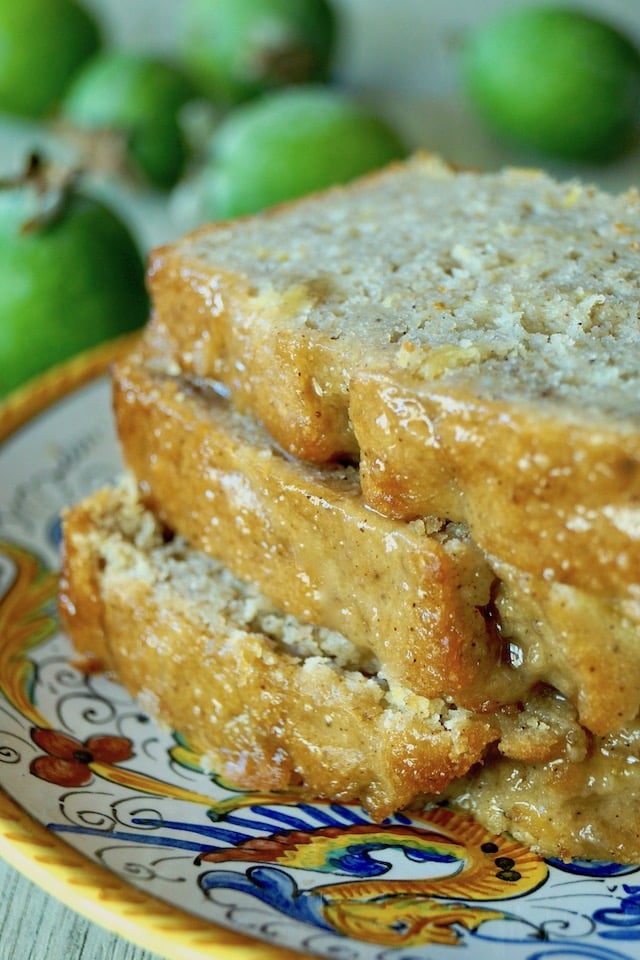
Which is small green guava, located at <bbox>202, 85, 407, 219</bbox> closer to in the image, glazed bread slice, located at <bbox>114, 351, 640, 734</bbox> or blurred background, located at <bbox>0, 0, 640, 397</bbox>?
blurred background, located at <bbox>0, 0, 640, 397</bbox>

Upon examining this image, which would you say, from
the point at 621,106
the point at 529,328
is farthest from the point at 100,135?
the point at 529,328

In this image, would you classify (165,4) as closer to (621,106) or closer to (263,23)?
(263,23)

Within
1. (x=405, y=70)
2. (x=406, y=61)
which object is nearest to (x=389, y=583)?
(x=405, y=70)

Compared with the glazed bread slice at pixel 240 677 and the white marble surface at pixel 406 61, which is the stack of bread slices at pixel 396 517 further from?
the white marble surface at pixel 406 61

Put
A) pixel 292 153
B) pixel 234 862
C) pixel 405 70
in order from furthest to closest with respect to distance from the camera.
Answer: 1. pixel 405 70
2. pixel 292 153
3. pixel 234 862

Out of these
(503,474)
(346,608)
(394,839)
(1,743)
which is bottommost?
(394,839)

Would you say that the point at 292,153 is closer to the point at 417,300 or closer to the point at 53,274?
the point at 53,274
